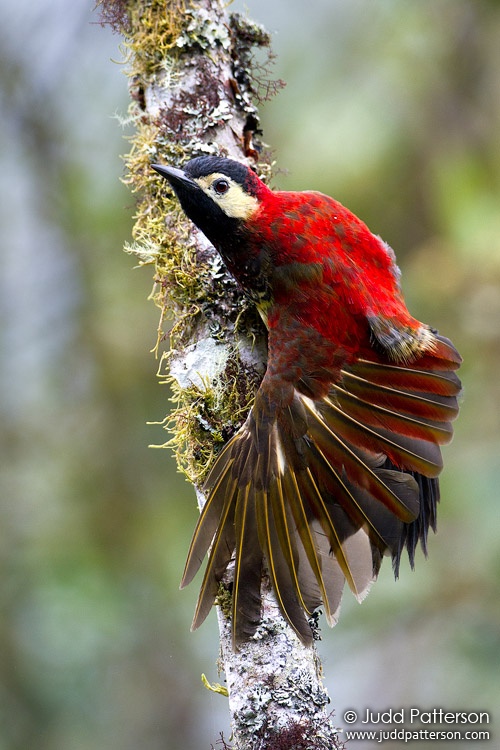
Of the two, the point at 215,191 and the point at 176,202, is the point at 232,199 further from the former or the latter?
the point at 176,202

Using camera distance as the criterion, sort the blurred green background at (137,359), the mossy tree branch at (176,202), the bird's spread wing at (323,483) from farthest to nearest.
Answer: the blurred green background at (137,359) → the mossy tree branch at (176,202) → the bird's spread wing at (323,483)

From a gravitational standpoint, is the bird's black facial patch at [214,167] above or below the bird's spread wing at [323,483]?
above

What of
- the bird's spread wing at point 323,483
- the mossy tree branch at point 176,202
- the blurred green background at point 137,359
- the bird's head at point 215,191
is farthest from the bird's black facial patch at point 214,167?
the blurred green background at point 137,359

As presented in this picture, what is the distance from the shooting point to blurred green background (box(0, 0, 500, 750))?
5164 millimetres

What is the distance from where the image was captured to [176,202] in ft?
10.7

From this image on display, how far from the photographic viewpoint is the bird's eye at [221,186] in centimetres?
303

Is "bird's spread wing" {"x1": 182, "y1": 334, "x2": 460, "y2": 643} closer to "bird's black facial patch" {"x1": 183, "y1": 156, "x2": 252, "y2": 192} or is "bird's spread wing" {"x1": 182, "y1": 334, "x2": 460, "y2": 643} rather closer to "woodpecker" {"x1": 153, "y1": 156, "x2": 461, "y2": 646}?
"woodpecker" {"x1": 153, "y1": 156, "x2": 461, "y2": 646}

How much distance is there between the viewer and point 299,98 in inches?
245

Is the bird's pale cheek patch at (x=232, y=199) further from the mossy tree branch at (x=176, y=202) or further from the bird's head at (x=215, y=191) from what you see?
the mossy tree branch at (x=176, y=202)

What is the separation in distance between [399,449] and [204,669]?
3.38m

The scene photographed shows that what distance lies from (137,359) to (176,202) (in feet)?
8.59

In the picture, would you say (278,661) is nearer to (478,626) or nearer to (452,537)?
(478,626)

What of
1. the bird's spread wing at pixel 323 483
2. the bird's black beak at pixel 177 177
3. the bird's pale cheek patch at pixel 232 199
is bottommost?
the bird's spread wing at pixel 323 483

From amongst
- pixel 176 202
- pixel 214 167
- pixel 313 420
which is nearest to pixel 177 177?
pixel 214 167
